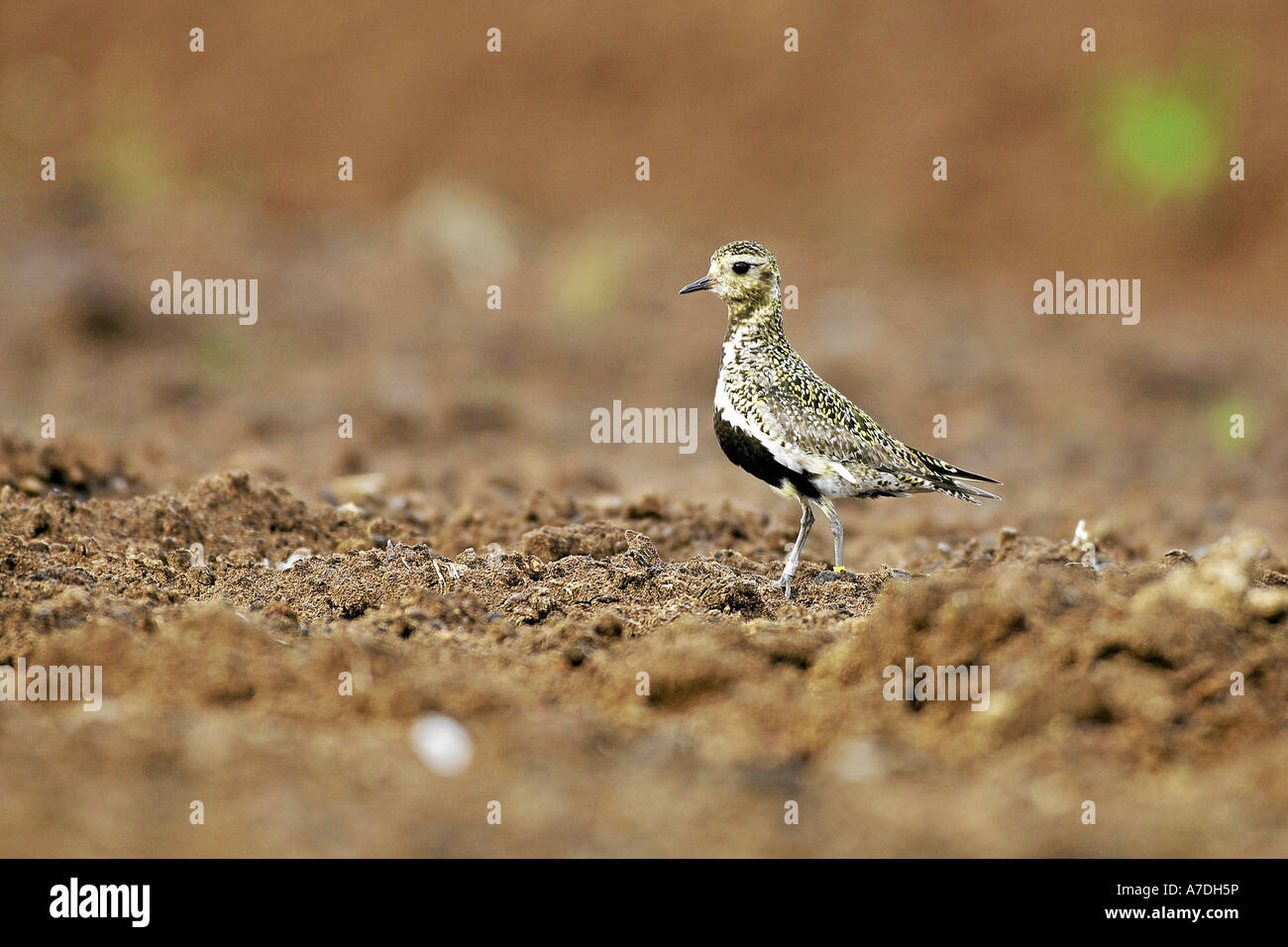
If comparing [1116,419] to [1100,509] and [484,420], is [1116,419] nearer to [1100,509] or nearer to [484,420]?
[1100,509]

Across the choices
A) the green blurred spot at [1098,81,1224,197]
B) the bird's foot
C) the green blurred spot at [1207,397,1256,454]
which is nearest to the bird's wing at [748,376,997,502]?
the bird's foot

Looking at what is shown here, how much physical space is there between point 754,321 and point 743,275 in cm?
29

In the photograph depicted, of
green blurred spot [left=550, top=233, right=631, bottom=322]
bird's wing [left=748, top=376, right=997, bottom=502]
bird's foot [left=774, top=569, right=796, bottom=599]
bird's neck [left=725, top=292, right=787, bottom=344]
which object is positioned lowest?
bird's foot [left=774, top=569, right=796, bottom=599]

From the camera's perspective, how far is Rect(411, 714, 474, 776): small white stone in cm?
502

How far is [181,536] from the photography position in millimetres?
8438

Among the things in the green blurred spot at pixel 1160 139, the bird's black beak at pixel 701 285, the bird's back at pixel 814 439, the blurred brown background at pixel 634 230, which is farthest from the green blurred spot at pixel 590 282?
the bird's back at pixel 814 439

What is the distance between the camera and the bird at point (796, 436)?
25.8ft

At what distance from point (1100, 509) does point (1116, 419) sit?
16.4 feet

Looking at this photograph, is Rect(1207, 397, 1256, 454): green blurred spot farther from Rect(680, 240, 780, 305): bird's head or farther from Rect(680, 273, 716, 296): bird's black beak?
Rect(680, 273, 716, 296): bird's black beak

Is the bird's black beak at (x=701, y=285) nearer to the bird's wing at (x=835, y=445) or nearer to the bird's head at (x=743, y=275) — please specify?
the bird's head at (x=743, y=275)

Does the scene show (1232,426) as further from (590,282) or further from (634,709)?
(634,709)

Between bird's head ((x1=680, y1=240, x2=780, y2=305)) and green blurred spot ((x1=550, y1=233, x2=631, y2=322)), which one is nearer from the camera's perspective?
bird's head ((x1=680, y1=240, x2=780, y2=305))

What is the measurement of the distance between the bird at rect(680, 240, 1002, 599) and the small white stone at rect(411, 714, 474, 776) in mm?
2658
